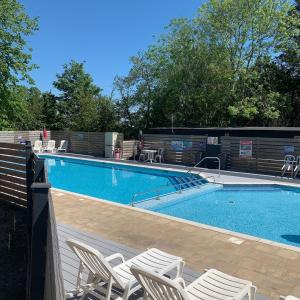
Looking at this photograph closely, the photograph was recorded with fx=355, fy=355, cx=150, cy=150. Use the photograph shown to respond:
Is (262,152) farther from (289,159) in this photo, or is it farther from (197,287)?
(197,287)

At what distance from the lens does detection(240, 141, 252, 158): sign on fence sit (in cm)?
1550

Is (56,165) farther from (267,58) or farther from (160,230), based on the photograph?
(267,58)

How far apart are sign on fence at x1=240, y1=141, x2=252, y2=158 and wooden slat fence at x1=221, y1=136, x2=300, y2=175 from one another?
0.13 m

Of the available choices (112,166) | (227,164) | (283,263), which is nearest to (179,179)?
(227,164)

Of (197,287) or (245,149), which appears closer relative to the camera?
(197,287)

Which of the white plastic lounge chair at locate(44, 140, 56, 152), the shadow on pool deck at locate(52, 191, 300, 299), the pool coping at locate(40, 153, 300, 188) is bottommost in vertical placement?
the shadow on pool deck at locate(52, 191, 300, 299)

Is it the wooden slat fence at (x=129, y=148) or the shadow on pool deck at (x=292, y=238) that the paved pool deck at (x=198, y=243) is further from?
the wooden slat fence at (x=129, y=148)

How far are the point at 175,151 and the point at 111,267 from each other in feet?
49.4

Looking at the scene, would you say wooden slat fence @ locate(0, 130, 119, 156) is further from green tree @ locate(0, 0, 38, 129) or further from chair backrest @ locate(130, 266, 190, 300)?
chair backrest @ locate(130, 266, 190, 300)

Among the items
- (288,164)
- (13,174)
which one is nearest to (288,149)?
(288,164)

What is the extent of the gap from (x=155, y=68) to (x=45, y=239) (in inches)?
914

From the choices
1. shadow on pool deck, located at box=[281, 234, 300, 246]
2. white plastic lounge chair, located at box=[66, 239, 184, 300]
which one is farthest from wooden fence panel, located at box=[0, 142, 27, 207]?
shadow on pool deck, located at box=[281, 234, 300, 246]

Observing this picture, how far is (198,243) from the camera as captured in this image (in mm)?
5609

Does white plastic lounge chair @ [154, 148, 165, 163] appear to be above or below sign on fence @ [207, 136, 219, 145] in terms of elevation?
below
